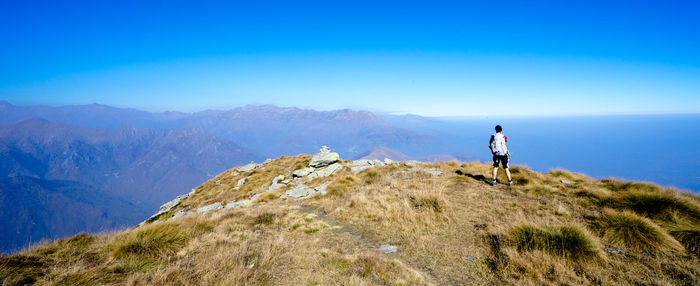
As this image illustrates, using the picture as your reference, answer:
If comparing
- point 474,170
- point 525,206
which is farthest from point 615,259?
point 474,170

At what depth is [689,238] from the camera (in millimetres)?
6117

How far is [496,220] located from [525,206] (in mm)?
2074

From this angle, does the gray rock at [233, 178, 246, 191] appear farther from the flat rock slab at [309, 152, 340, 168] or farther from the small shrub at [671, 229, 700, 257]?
the small shrub at [671, 229, 700, 257]

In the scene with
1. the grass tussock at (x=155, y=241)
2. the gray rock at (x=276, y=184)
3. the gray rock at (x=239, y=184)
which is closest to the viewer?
the grass tussock at (x=155, y=241)

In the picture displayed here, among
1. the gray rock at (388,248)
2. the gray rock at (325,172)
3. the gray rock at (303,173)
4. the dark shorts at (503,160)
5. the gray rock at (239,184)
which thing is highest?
the dark shorts at (503,160)

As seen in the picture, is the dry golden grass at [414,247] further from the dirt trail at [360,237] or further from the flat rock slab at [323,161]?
the flat rock slab at [323,161]

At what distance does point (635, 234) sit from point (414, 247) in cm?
562

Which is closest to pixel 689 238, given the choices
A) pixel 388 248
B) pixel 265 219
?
pixel 388 248

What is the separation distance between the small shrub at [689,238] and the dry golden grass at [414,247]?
2cm

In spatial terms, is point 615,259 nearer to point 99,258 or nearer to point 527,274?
point 527,274

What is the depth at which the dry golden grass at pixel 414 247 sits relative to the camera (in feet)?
16.9

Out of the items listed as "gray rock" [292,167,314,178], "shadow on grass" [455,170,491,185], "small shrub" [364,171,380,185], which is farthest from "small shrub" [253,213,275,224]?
"gray rock" [292,167,314,178]

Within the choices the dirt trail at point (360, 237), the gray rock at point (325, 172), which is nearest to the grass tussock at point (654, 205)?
the dirt trail at point (360, 237)

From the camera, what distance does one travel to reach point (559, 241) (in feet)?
19.9
